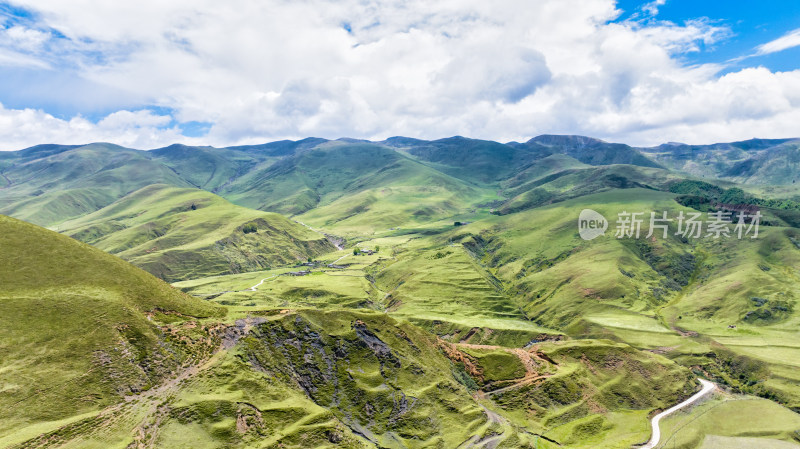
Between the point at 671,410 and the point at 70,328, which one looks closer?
the point at 70,328

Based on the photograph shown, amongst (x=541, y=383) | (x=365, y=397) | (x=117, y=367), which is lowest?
(x=541, y=383)

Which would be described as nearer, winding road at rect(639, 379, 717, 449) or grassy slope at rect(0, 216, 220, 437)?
grassy slope at rect(0, 216, 220, 437)

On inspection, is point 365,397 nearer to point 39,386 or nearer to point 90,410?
point 90,410

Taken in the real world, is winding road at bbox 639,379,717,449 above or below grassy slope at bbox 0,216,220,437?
below

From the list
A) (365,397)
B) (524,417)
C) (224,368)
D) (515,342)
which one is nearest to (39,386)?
(224,368)
